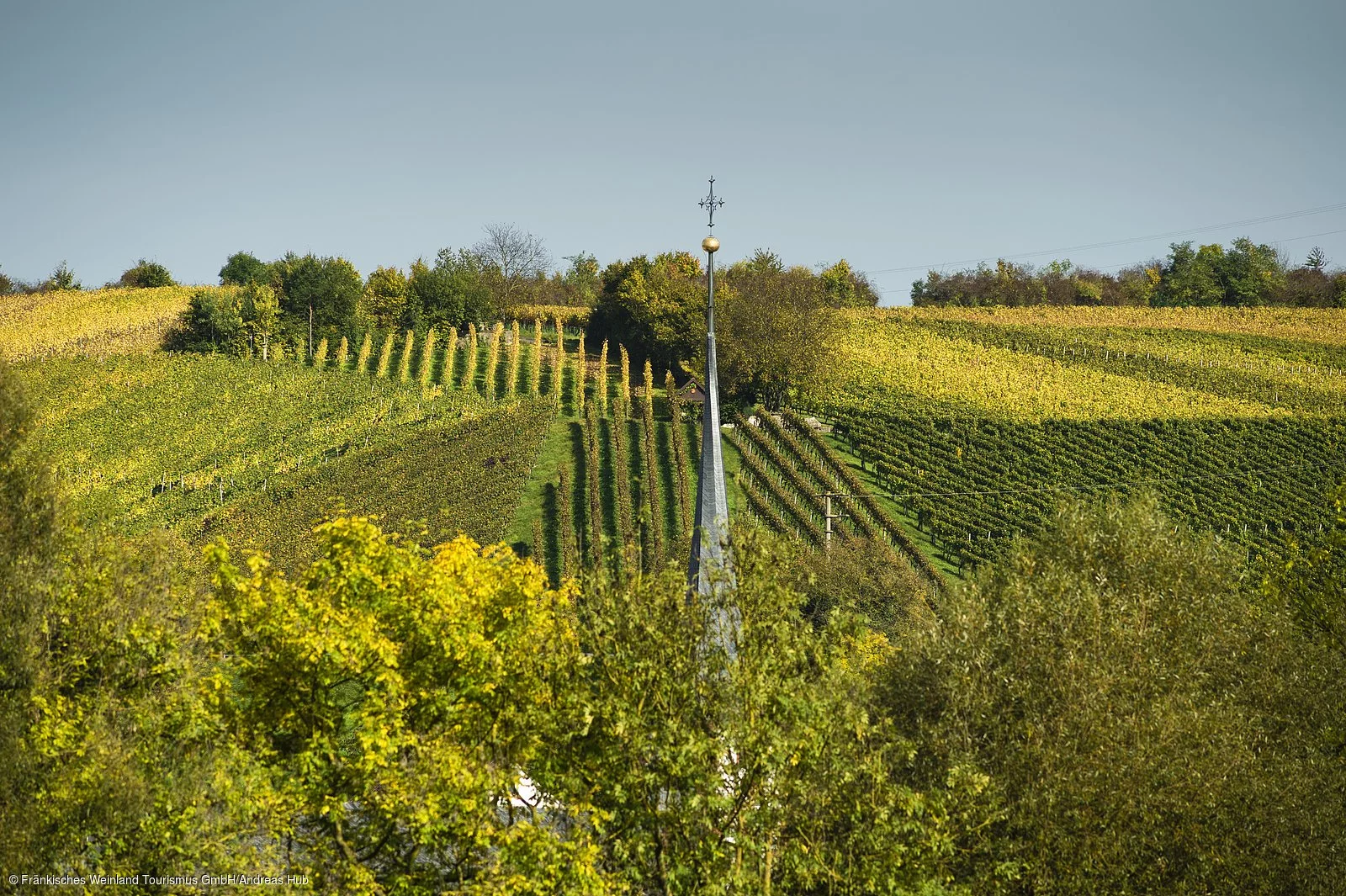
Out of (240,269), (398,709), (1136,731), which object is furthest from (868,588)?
(240,269)

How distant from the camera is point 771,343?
236 feet

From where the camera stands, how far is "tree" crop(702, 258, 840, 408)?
71.4 meters

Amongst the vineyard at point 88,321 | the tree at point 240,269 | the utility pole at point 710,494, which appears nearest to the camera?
the utility pole at point 710,494

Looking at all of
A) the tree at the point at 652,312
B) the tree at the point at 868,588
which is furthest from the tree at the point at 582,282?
the tree at the point at 868,588

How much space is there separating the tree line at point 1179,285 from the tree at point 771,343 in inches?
1991

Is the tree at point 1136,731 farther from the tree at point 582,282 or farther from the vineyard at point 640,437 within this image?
the tree at point 582,282

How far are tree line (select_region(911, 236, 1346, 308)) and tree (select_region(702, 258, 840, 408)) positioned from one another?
50.6 metres

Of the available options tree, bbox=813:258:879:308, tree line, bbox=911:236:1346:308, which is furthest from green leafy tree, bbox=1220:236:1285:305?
tree, bbox=813:258:879:308

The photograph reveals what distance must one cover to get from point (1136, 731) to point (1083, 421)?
55591 millimetres

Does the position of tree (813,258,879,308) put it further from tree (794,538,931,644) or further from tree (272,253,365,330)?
tree (794,538,931,644)

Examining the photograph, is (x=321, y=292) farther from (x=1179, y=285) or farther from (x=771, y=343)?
(x=1179, y=285)

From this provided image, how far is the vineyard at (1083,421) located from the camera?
58.3 metres

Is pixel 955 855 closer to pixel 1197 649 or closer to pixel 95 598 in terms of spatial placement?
pixel 1197 649

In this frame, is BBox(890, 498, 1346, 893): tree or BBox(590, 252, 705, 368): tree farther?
BBox(590, 252, 705, 368): tree
